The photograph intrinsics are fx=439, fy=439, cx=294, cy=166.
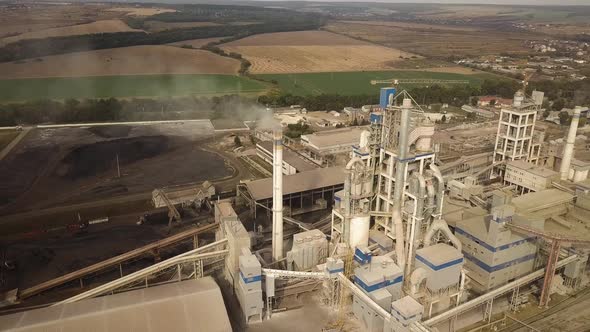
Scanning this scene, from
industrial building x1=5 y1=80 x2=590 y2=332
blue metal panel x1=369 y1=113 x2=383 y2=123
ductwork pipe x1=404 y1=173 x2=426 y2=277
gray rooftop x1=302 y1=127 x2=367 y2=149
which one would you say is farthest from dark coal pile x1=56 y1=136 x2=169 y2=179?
ductwork pipe x1=404 y1=173 x2=426 y2=277

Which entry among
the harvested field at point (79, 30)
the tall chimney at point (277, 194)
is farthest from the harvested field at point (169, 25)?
the tall chimney at point (277, 194)

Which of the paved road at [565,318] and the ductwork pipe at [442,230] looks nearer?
the paved road at [565,318]

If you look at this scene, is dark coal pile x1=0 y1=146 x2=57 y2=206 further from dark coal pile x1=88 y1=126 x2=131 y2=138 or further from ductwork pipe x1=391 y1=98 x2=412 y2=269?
ductwork pipe x1=391 y1=98 x2=412 y2=269

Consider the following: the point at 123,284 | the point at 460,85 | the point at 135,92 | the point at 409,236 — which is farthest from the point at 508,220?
the point at 460,85

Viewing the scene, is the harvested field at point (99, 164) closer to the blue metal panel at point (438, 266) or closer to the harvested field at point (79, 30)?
the harvested field at point (79, 30)

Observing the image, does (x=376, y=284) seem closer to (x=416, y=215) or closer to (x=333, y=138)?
(x=416, y=215)

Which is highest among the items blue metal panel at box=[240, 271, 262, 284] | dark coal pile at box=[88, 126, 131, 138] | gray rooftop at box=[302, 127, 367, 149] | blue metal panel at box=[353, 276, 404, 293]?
blue metal panel at box=[240, 271, 262, 284]

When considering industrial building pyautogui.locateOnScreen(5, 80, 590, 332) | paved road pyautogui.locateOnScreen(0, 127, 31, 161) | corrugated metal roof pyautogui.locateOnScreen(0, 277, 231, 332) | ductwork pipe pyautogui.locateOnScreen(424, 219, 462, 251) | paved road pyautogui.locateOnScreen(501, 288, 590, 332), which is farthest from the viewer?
paved road pyautogui.locateOnScreen(0, 127, 31, 161)
